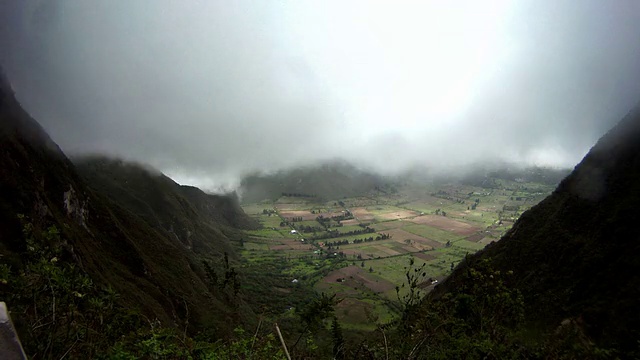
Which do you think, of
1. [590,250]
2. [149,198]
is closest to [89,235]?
[590,250]

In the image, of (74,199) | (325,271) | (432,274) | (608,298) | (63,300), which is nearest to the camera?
(63,300)

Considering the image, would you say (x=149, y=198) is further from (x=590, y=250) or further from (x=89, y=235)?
(x=590, y=250)

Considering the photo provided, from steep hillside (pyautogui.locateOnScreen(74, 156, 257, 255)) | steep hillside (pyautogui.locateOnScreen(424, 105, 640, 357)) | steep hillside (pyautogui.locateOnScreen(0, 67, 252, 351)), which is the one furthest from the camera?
steep hillside (pyautogui.locateOnScreen(74, 156, 257, 255))

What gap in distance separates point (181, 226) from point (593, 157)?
16091 centimetres

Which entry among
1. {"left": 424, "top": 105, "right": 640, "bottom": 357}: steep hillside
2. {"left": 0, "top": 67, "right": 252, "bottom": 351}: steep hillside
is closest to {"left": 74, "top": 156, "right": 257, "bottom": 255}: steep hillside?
{"left": 0, "top": 67, "right": 252, "bottom": 351}: steep hillside

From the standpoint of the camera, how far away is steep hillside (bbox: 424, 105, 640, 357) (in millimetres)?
34656

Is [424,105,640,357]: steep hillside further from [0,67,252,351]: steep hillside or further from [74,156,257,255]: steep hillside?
[74,156,257,255]: steep hillside

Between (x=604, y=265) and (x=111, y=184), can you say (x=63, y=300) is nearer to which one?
(x=604, y=265)

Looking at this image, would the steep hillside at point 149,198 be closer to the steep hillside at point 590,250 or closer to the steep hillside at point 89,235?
the steep hillside at point 89,235

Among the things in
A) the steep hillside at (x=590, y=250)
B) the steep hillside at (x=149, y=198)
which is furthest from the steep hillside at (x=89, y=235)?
the steep hillside at (x=149, y=198)

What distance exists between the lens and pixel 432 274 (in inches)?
6043

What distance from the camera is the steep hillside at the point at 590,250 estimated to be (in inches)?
1364

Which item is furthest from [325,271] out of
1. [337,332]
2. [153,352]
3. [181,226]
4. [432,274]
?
[153,352]

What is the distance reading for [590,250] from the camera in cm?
4553
